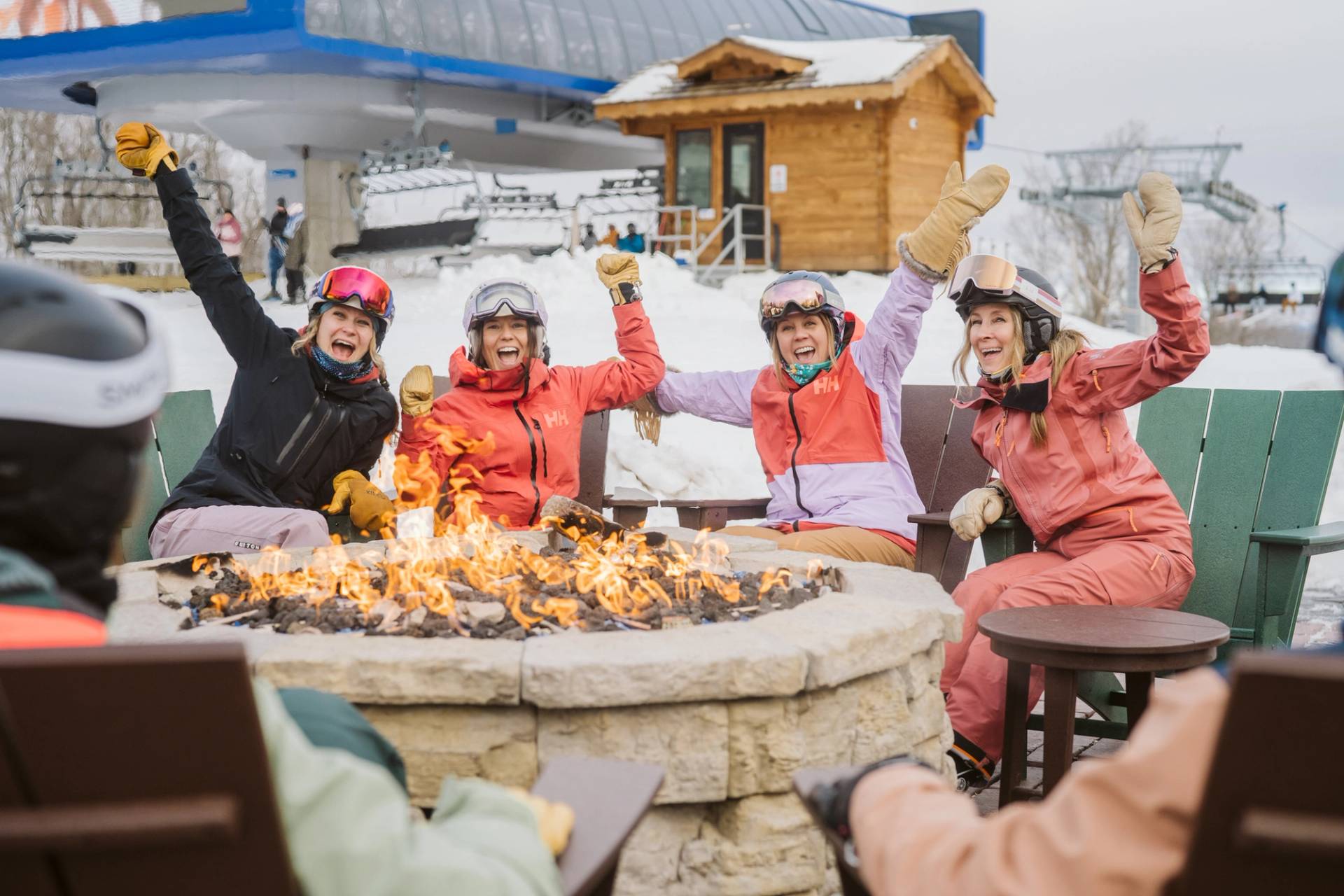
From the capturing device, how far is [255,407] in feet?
16.2

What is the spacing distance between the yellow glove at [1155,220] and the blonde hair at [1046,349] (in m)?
0.39

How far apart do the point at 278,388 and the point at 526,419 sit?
1.01 m

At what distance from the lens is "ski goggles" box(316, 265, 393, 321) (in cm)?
495

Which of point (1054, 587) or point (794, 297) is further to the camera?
point (794, 297)

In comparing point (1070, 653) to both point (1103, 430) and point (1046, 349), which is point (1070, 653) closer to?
point (1103, 430)

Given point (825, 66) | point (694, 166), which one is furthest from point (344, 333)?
point (694, 166)

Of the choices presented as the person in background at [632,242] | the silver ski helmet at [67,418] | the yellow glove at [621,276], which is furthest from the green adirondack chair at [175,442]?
the person in background at [632,242]

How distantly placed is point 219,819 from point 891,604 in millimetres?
2232

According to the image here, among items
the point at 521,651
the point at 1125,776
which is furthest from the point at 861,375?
the point at 1125,776

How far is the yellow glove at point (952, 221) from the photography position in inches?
190

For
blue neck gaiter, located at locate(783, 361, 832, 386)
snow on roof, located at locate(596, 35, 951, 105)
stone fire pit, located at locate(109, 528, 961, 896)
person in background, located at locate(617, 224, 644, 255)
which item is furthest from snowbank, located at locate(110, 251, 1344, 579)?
stone fire pit, located at locate(109, 528, 961, 896)

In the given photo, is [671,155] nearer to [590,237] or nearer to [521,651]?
[590,237]

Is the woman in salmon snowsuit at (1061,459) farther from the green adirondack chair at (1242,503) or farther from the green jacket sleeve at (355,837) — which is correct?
the green jacket sleeve at (355,837)

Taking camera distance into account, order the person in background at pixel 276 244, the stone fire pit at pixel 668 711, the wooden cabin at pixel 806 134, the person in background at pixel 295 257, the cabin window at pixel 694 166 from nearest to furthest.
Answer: the stone fire pit at pixel 668 711
the person in background at pixel 295 257
the person in background at pixel 276 244
the wooden cabin at pixel 806 134
the cabin window at pixel 694 166
